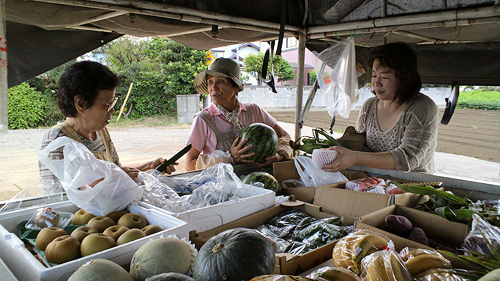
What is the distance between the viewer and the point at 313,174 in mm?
2545

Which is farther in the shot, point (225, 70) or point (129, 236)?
point (225, 70)

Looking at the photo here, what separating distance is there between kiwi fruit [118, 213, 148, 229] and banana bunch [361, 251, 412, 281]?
107 cm

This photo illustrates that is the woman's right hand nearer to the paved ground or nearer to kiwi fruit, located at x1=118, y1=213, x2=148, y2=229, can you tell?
kiwi fruit, located at x1=118, y1=213, x2=148, y2=229

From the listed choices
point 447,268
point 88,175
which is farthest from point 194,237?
point 447,268

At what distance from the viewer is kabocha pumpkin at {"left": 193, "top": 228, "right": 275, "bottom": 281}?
3.43ft

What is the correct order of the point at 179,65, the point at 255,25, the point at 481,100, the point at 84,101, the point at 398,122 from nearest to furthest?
the point at 84,101 → the point at 398,122 → the point at 255,25 → the point at 179,65 → the point at 481,100

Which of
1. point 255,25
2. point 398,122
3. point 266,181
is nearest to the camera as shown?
point 266,181

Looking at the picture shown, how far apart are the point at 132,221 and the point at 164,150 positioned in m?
10.7

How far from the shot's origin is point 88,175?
1.66 meters

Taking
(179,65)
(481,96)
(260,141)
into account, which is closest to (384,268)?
(260,141)

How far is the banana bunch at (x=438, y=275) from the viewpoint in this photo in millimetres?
935

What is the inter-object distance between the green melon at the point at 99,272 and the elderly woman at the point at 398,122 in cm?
178

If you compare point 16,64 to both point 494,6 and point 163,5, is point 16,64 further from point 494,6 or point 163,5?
point 494,6

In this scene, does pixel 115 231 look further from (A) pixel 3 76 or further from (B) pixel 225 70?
(B) pixel 225 70
